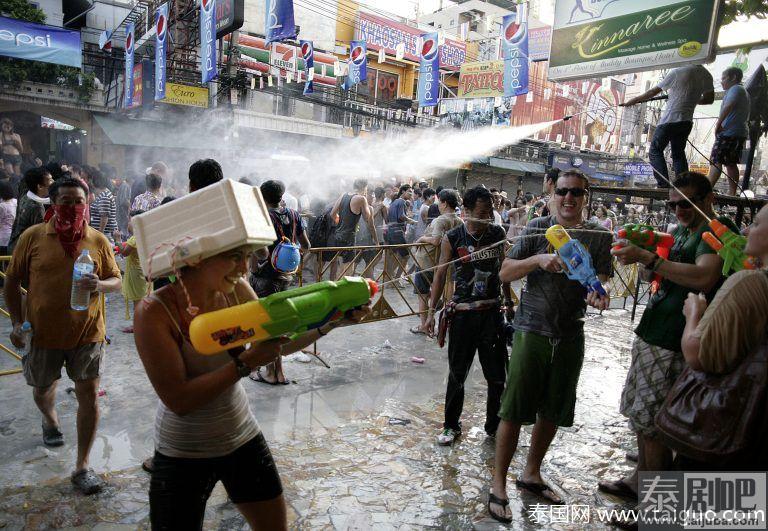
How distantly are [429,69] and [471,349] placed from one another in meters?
14.5

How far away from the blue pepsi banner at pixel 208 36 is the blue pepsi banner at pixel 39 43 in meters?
4.42

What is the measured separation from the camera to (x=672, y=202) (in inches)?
124

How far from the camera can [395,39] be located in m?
26.9

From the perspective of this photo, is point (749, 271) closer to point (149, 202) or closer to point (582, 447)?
point (582, 447)

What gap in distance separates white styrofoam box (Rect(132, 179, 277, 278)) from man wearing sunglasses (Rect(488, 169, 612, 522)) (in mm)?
2019

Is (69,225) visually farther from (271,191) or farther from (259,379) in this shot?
(259,379)

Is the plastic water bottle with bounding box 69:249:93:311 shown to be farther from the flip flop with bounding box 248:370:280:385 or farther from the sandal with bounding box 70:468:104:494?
the flip flop with bounding box 248:370:280:385

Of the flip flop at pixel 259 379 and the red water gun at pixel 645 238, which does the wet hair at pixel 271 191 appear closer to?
the flip flop at pixel 259 379

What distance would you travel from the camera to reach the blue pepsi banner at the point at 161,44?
1335cm

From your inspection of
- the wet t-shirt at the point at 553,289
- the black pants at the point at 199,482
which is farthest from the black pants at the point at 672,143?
the black pants at the point at 199,482

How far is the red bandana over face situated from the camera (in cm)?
314

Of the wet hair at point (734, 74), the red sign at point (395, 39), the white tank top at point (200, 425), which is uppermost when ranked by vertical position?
the red sign at point (395, 39)

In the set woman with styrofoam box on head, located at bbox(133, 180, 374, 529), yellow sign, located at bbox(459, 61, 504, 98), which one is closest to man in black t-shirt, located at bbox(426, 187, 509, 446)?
woman with styrofoam box on head, located at bbox(133, 180, 374, 529)

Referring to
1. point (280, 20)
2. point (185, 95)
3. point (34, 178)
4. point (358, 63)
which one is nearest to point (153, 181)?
point (34, 178)
